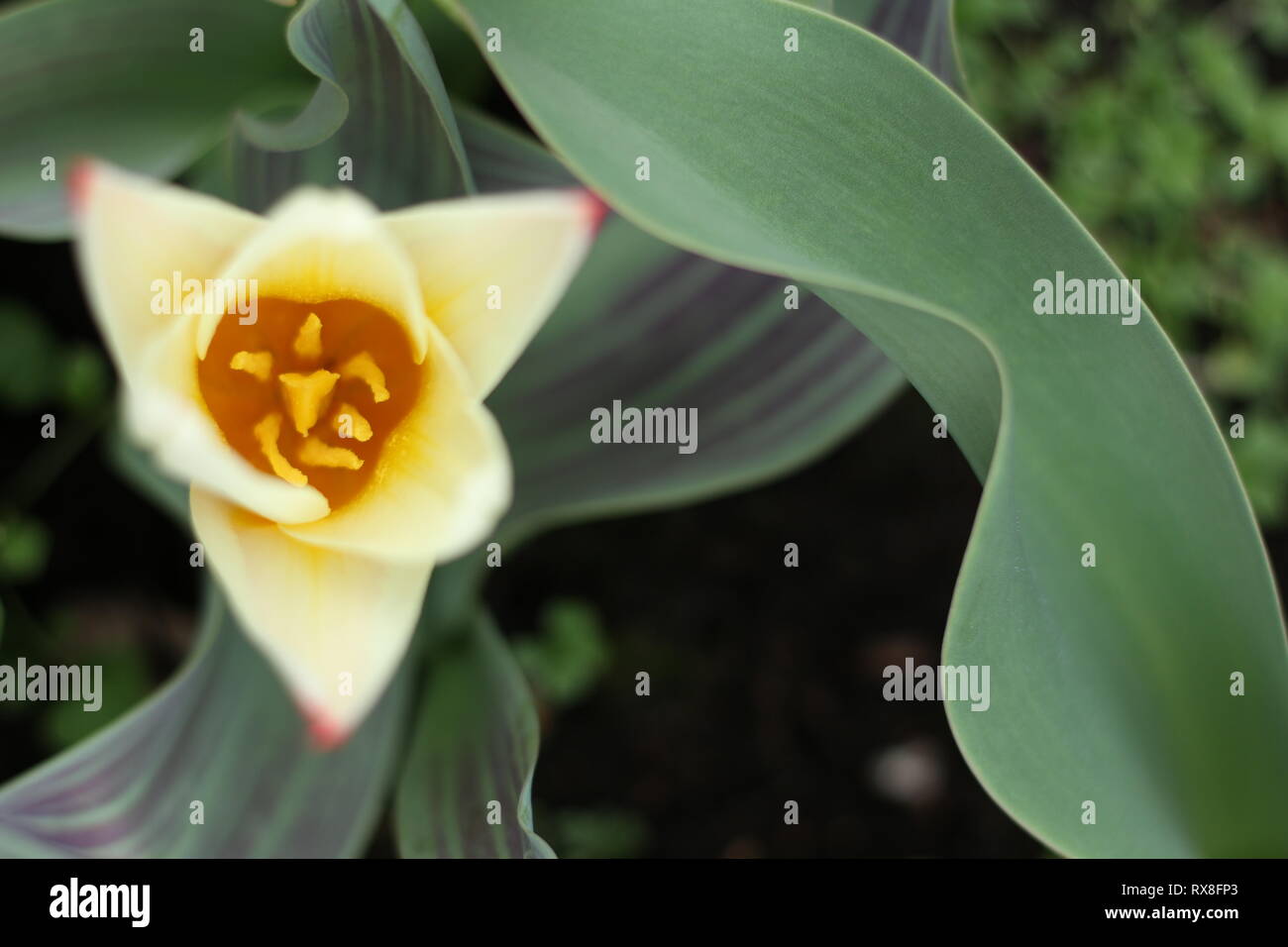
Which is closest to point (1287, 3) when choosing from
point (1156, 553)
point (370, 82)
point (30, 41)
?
point (1156, 553)

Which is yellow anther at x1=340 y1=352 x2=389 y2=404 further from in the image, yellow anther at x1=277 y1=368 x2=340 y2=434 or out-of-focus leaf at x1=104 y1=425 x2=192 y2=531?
out-of-focus leaf at x1=104 y1=425 x2=192 y2=531

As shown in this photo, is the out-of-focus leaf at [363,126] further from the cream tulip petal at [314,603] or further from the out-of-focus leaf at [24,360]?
the out-of-focus leaf at [24,360]

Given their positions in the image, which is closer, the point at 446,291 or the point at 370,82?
the point at 446,291

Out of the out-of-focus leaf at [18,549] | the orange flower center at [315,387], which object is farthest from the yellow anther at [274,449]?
the out-of-focus leaf at [18,549]

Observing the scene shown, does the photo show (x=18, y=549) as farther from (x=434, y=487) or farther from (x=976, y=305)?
(x=976, y=305)

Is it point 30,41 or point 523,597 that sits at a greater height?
point 30,41
